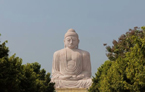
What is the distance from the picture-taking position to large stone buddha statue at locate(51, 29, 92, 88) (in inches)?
1374

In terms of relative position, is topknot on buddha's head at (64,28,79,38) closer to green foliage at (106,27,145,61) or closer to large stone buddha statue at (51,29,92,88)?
large stone buddha statue at (51,29,92,88)

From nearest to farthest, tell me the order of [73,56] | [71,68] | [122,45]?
[122,45], [71,68], [73,56]

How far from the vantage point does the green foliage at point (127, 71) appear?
14.7 meters

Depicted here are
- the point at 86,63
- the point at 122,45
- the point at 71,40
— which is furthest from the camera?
the point at 86,63

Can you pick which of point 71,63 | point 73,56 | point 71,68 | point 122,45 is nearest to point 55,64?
point 71,63

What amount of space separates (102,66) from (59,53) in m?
10.8

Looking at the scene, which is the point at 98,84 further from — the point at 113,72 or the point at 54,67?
the point at 54,67

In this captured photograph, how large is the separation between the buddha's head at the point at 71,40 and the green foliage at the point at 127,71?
6824mm

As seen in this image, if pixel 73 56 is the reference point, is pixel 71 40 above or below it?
above

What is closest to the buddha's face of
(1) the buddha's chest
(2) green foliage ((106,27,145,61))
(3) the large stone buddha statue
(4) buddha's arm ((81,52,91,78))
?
(3) the large stone buddha statue

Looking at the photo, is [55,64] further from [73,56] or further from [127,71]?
[127,71]

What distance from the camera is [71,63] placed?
118 ft

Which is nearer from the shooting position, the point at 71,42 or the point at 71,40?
the point at 71,42

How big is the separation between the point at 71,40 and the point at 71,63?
2217mm
